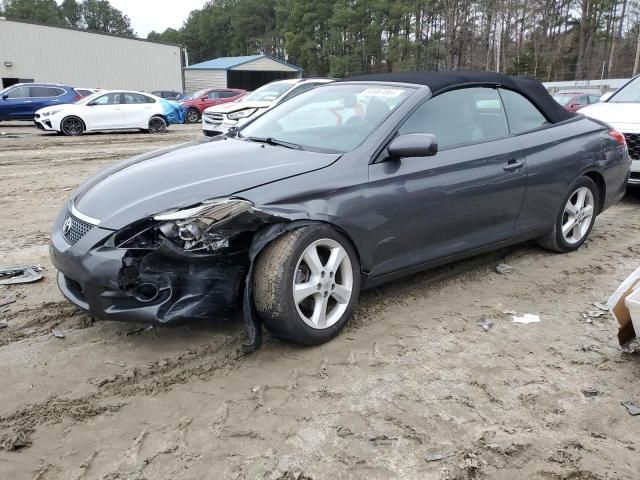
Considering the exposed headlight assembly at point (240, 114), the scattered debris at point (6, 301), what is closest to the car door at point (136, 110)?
the exposed headlight assembly at point (240, 114)

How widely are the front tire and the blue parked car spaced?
12.0ft

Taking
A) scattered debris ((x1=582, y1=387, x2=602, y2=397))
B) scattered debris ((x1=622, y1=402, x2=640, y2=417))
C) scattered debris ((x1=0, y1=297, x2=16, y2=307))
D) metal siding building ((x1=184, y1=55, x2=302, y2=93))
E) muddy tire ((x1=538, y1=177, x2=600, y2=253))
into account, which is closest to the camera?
scattered debris ((x1=622, y1=402, x2=640, y2=417))

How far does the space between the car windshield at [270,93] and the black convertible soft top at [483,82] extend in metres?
10.0

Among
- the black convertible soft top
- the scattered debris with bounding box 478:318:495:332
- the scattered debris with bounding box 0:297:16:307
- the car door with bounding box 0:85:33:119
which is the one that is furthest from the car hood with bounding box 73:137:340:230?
the car door with bounding box 0:85:33:119

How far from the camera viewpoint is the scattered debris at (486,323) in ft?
11.9

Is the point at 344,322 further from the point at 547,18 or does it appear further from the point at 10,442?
the point at 547,18

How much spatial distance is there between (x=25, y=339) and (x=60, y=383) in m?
0.65

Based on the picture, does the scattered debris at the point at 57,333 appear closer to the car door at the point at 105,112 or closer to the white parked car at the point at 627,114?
the white parked car at the point at 627,114

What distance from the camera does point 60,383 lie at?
2.92m

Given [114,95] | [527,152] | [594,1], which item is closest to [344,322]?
[527,152]

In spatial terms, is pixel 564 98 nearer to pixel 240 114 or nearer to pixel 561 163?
pixel 240 114

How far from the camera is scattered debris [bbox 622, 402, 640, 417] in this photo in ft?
8.93

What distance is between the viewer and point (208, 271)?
122 inches

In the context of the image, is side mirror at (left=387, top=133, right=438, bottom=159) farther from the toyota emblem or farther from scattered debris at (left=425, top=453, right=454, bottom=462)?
the toyota emblem
